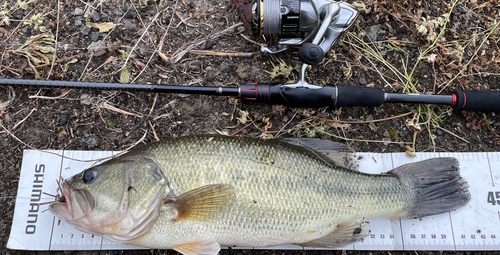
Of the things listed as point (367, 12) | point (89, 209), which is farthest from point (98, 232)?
point (367, 12)

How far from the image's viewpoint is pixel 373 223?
2.81 metres

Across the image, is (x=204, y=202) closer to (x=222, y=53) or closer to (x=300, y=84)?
(x=300, y=84)

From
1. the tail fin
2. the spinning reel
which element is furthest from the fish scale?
the spinning reel

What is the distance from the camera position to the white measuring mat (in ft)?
8.71

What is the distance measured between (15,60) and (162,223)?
8.00ft

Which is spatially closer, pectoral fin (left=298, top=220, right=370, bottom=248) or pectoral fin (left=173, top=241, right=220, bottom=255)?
pectoral fin (left=173, top=241, right=220, bottom=255)

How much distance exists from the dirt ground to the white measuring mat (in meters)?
0.15

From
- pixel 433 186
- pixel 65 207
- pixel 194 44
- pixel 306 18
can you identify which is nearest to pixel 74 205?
pixel 65 207

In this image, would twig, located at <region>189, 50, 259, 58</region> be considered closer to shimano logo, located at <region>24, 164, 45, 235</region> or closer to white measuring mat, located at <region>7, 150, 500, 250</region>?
white measuring mat, located at <region>7, 150, 500, 250</region>

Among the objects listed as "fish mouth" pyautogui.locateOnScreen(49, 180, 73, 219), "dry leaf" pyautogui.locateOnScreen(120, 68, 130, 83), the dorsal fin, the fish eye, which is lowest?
"fish mouth" pyautogui.locateOnScreen(49, 180, 73, 219)

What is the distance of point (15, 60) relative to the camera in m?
3.03

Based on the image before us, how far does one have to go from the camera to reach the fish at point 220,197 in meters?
2.16

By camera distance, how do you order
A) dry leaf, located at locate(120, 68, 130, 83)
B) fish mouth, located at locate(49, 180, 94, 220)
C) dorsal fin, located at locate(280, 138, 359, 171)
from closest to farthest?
fish mouth, located at locate(49, 180, 94, 220) < dorsal fin, located at locate(280, 138, 359, 171) < dry leaf, located at locate(120, 68, 130, 83)

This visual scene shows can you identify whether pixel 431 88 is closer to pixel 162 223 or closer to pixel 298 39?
pixel 298 39
